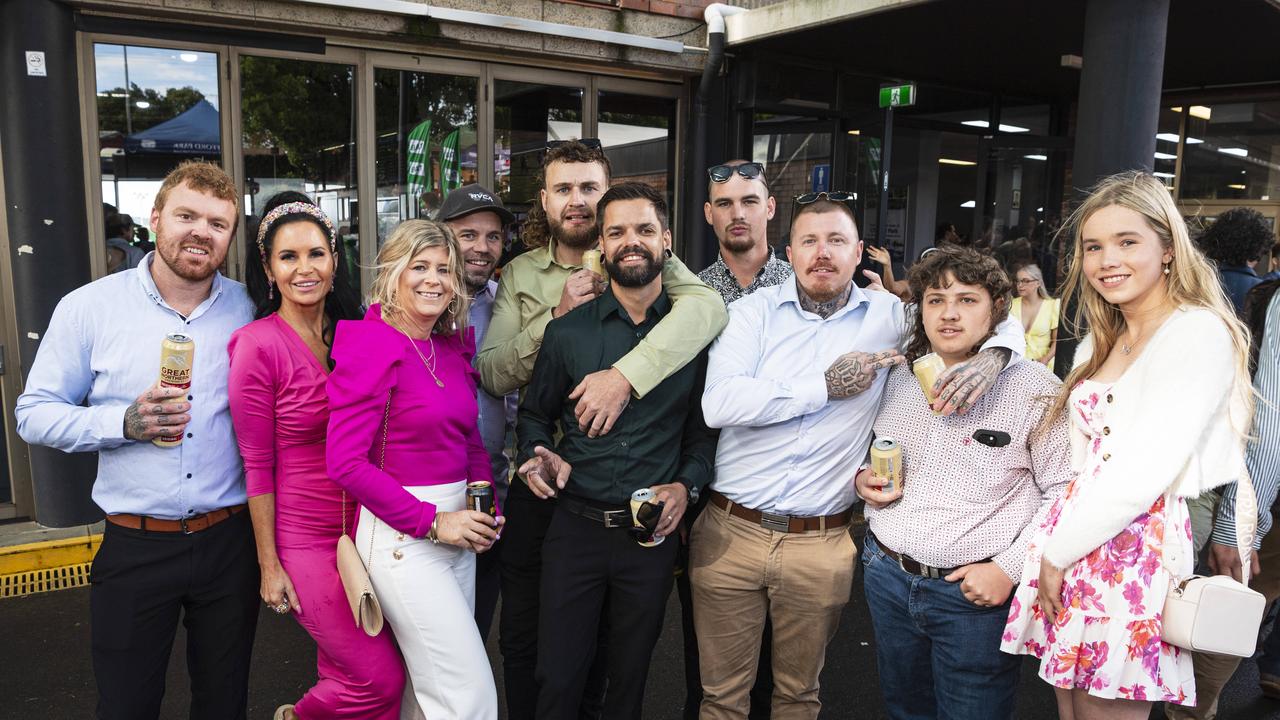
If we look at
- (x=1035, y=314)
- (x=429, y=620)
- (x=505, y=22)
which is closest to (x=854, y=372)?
(x=429, y=620)

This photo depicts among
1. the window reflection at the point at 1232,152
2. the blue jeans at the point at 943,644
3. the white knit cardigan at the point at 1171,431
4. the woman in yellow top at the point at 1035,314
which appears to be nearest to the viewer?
the white knit cardigan at the point at 1171,431

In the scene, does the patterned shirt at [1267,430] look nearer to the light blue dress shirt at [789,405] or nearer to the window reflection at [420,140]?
the light blue dress shirt at [789,405]

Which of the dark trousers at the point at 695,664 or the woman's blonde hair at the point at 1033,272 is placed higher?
the woman's blonde hair at the point at 1033,272

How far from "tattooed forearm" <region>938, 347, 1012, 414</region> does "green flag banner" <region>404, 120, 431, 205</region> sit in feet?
17.5

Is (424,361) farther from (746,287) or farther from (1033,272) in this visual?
(1033,272)

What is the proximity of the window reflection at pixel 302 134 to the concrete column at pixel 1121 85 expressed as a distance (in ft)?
17.0

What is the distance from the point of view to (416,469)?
268cm

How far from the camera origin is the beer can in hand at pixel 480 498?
8.54 feet

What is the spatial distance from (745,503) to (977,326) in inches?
38.3

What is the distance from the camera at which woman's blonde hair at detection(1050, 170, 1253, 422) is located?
2.19m

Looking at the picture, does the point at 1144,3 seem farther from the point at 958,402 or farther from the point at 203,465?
the point at 203,465

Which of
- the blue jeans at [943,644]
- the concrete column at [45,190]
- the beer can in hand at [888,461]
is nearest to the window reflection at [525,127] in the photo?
the concrete column at [45,190]

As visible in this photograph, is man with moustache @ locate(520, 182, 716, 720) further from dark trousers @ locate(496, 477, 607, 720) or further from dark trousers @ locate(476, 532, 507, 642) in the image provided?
dark trousers @ locate(476, 532, 507, 642)

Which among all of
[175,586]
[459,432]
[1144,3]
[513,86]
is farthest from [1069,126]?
[175,586]
